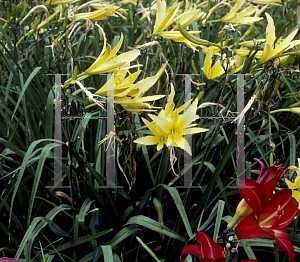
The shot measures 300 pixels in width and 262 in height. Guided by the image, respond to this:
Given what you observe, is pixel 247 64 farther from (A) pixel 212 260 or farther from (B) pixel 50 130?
(B) pixel 50 130

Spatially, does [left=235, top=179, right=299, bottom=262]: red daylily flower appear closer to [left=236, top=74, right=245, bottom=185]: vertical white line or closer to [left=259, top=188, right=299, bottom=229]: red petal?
[left=259, top=188, right=299, bottom=229]: red petal

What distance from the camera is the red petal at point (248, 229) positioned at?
545mm

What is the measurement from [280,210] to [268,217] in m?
0.03

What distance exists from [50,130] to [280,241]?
0.93m

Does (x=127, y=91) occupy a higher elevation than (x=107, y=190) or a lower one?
higher

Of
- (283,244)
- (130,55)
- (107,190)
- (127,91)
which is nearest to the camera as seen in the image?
(283,244)

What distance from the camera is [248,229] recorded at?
552mm

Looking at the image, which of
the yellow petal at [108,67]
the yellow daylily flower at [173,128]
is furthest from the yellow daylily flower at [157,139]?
the yellow petal at [108,67]

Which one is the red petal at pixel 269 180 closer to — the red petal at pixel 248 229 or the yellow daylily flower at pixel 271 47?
the red petal at pixel 248 229

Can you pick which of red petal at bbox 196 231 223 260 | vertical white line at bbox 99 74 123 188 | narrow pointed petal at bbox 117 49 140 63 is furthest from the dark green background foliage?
red petal at bbox 196 231 223 260

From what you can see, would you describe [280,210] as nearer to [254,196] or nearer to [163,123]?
[254,196]

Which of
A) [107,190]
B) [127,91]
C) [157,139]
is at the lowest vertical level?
[107,190]

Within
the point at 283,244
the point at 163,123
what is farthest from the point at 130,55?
the point at 283,244

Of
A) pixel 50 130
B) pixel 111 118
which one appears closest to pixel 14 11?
pixel 50 130
